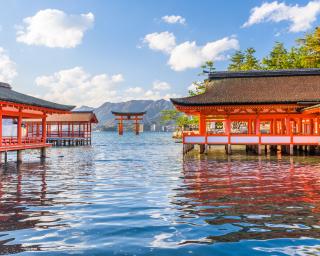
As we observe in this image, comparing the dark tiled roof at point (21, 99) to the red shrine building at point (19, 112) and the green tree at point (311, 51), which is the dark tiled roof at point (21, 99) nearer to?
the red shrine building at point (19, 112)

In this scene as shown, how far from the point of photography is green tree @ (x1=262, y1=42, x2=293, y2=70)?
5396cm

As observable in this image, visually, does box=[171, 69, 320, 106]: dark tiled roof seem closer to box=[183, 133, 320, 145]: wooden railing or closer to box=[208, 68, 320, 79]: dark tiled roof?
box=[208, 68, 320, 79]: dark tiled roof

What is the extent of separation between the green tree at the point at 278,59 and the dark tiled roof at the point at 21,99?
122ft

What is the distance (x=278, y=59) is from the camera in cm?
5500

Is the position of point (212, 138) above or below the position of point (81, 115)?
below

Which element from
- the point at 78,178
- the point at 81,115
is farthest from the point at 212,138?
the point at 81,115

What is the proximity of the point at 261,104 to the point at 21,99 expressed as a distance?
18.5 metres

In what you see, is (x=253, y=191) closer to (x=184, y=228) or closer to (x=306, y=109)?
(x=184, y=228)

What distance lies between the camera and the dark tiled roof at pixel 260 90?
27344mm

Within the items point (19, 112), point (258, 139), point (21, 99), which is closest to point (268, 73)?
point (258, 139)

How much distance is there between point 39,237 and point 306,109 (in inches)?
958

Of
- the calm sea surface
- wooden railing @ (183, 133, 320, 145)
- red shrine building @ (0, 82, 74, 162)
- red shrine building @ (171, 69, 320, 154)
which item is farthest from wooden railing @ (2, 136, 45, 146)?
wooden railing @ (183, 133, 320, 145)

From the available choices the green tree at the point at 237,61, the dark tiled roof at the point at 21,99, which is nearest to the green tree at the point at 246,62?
the green tree at the point at 237,61

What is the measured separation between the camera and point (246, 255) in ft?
17.5
